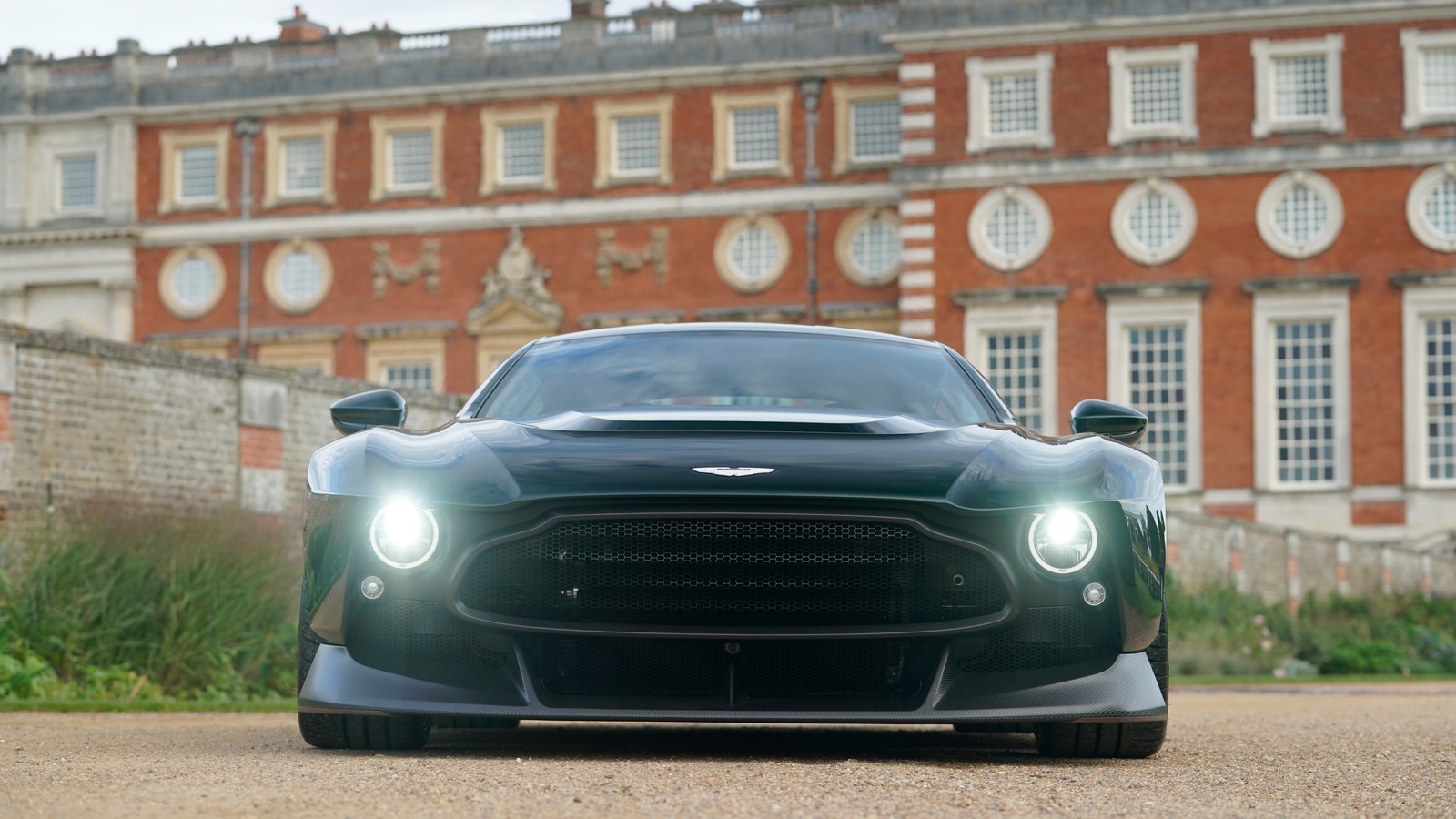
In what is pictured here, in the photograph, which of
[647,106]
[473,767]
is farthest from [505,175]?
[473,767]

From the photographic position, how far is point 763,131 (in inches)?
1784

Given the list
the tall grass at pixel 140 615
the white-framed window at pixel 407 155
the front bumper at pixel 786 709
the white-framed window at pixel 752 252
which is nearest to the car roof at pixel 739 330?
the front bumper at pixel 786 709

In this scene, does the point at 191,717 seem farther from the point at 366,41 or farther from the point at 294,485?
the point at 366,41

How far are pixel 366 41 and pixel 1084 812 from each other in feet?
148

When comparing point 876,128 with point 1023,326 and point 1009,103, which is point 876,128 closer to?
point 1009,103

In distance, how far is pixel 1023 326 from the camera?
4144 centimetres

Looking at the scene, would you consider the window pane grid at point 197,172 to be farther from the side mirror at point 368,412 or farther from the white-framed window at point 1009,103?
the side mirror at point 368,412

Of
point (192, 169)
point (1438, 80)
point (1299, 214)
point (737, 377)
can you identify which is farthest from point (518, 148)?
point (737, 377)

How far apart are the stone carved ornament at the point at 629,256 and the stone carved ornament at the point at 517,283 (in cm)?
125

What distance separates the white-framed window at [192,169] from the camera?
4888 centimetres

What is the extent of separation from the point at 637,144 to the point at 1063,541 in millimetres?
40968

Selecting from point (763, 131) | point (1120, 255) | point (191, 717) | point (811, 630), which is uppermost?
point (763, 131)

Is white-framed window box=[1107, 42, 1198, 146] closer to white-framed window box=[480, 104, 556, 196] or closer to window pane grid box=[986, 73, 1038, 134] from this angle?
window pane grid box=[986, 73, 1038, 134]

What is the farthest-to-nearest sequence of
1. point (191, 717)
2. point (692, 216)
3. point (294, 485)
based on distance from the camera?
point (692, 216) < point (294, 485) < point (191, 717)
